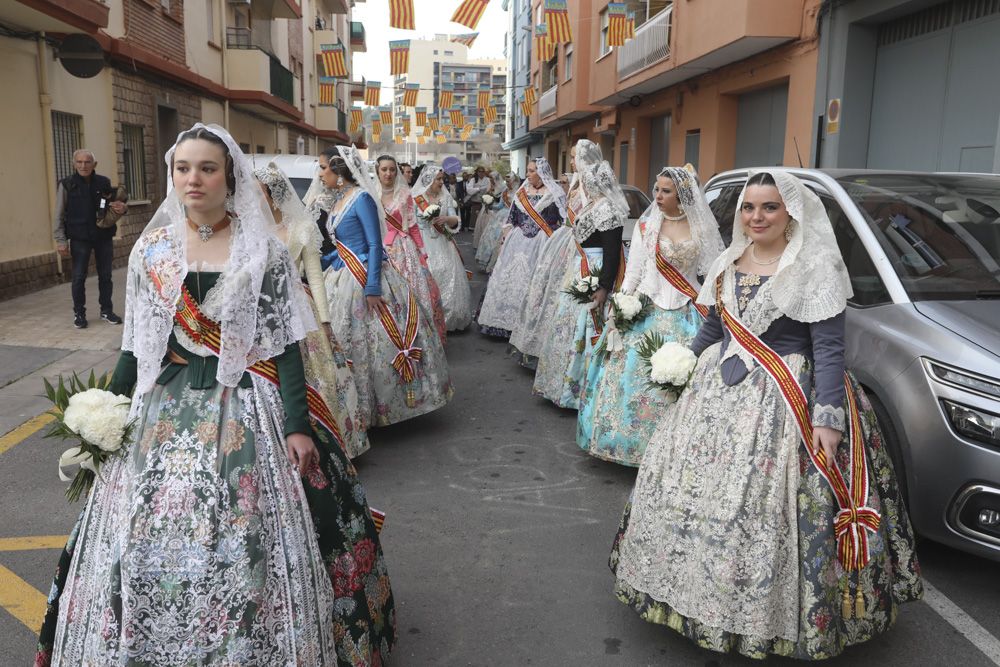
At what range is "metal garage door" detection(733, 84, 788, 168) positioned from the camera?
13.7 m

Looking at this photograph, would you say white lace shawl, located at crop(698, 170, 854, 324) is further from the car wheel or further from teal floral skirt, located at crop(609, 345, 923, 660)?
the car wheel

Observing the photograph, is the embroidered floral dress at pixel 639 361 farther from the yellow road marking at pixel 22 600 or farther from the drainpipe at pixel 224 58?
the drainpipe at pixel 224 58

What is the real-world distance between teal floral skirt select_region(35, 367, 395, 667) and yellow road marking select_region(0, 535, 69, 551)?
1629 mm

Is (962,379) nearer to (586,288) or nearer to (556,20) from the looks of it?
(586,288)

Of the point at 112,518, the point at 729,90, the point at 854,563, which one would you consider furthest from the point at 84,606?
the point at 729,90

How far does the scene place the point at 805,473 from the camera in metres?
2.99

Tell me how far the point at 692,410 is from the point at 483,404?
3736mm

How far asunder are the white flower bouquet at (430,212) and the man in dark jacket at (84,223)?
10.7 ft

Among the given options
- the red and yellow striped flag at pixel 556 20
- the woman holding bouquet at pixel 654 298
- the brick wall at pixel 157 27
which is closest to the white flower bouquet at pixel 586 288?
the woman holding bouquet at pixel 654 298

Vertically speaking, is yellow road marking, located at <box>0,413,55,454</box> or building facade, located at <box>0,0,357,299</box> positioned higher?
building facade, located at <box>0,0,357,299</box>

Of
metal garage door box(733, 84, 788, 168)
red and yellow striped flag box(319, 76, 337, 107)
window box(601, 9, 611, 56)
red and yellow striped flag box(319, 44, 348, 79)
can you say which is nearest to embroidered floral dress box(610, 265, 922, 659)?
metal garage door box(733, 84, 788, 168)

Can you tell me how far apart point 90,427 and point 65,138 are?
1172 centimetres

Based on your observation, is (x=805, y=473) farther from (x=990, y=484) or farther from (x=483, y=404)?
(x=483, y=404)

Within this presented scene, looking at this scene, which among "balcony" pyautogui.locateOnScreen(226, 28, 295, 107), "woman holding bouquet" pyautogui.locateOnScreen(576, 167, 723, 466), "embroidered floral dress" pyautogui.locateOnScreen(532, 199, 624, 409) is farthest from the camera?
"balcony" pyautogui.locateOnScreen(226, 28, 295, 107)
